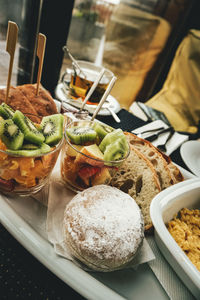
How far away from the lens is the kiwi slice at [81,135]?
0.80m

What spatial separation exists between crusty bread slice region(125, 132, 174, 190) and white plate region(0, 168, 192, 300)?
1.32 feet

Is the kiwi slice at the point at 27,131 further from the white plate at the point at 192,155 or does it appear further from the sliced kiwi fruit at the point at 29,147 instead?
the white plate at the point at 192,155

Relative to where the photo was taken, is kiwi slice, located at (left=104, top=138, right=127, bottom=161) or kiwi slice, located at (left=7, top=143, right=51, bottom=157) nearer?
kiwi slice, located at (left=7, top=143, right=51, bottom=157)

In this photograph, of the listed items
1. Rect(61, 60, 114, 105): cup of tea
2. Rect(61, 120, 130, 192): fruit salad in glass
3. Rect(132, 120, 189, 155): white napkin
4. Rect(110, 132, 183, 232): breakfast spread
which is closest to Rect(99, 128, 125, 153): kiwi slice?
Rect(61, 120, 130, 192): fruit salad in glass

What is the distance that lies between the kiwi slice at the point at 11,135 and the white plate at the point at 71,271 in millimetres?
190

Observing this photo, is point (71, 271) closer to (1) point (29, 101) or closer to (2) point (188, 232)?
(2) point (188, 232)

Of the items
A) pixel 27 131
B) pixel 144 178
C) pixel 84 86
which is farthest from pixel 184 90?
pixel 27 131

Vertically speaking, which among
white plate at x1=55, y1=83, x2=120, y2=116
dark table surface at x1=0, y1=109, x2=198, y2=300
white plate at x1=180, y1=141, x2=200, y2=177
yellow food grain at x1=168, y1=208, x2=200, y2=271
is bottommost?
dark table surface at x1=0, y1=109, x2=198, y2=300

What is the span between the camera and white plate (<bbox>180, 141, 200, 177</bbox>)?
4.12 ft

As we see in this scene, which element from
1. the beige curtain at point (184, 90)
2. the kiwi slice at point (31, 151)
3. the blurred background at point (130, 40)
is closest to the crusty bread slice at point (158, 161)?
the kiwi slice at point (31, 151)

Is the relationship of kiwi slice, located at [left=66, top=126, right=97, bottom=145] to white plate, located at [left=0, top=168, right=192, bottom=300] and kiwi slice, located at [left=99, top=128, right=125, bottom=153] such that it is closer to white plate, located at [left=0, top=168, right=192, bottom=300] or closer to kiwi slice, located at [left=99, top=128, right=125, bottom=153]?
kiwi slice, located at [left=99, top=128, right=125, bottom=153]

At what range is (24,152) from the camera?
0.64m

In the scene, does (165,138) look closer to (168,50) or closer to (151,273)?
(151,273)

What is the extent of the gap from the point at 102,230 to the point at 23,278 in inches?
11.1
